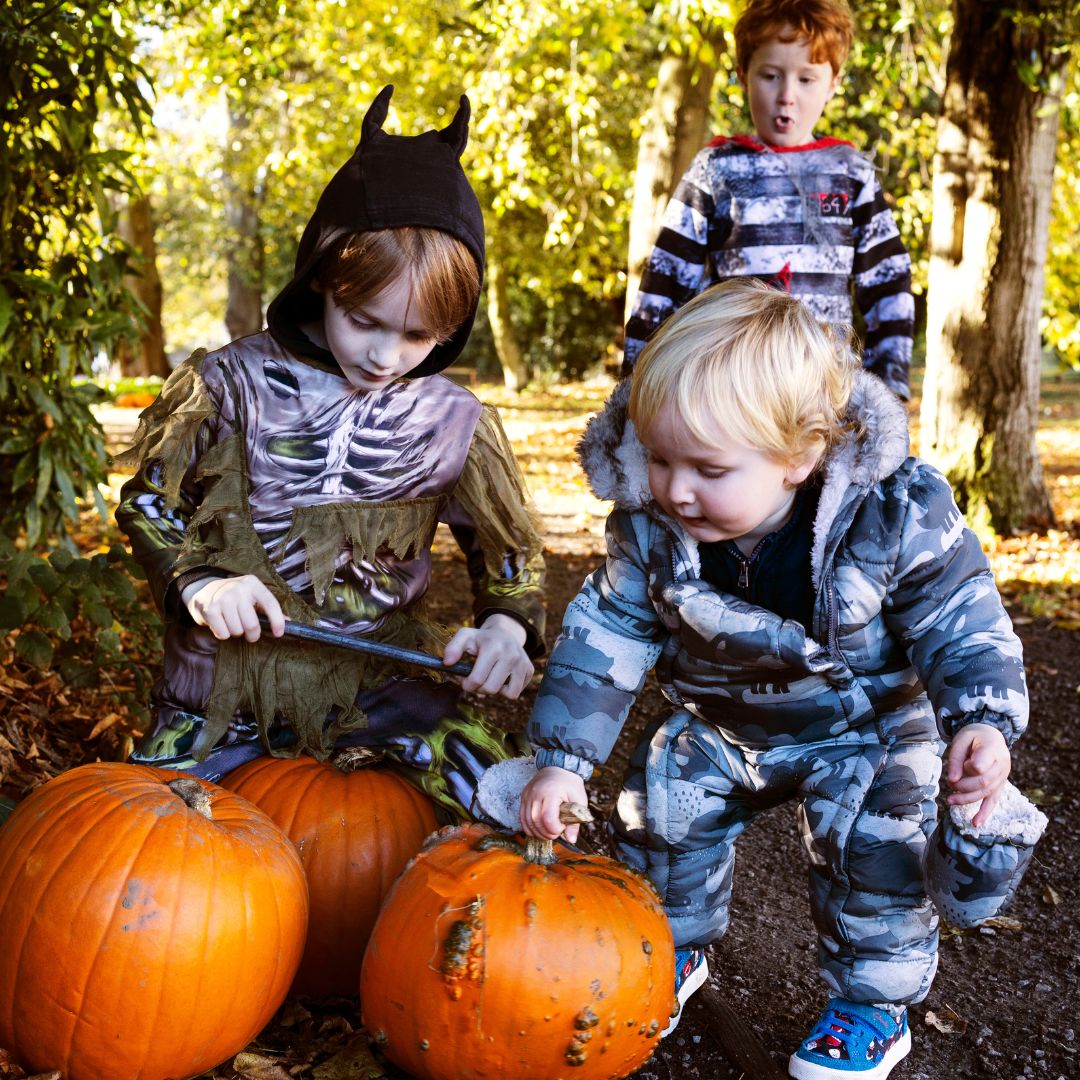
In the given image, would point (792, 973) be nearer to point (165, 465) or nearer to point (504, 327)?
point (165, 465)

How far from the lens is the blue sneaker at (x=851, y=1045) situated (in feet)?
7.10

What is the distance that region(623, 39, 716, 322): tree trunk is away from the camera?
9.49m

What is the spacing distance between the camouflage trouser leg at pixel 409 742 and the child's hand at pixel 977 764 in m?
0.97

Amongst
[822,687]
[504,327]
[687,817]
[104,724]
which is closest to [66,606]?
[104,724]

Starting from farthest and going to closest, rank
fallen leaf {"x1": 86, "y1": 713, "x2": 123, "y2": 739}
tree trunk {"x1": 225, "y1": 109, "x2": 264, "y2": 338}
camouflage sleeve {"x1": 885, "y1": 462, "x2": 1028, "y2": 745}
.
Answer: tree trunk {"x1": 225, "y1": 109, "x2": 264, "y2": 338}
fallen leaf {"x1": 86, "y1": 713, "x2": 123, "y2": 739}
camouflage sleeve {"x1": 885, "y1": 462, "x2": 1028, "y2": 745}

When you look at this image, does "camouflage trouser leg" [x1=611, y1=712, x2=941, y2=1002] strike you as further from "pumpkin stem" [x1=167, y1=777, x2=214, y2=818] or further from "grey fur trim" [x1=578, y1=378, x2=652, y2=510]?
"pumpkin stem" [x1=167, y1=777, x2=214, y2=818]

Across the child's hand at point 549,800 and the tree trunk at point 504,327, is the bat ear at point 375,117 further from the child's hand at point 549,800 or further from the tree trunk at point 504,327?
the tree trunk at point 504,327

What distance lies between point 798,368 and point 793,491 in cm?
27

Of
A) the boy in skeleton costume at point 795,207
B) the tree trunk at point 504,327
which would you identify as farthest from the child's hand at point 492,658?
the tree trunk at point 504,327

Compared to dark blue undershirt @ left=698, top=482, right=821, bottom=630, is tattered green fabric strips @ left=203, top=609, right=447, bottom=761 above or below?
below

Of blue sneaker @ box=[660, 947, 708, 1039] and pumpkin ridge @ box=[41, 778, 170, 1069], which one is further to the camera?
blue sneaker @ box=[660, 947, 708, 1039]

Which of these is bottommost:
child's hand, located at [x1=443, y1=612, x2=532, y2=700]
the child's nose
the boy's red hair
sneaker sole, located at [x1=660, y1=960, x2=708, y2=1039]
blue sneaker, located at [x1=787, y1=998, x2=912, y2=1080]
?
sneaker sole, located at [x1=660, y1=960, x2=708, y2=1039]

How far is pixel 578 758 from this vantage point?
2.26 meters

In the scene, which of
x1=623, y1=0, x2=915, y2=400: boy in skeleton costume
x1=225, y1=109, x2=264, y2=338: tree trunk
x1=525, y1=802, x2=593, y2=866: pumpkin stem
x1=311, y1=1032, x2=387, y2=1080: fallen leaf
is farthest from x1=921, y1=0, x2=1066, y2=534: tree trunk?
x1=225, y1=109, x2=264, y2=338: tree trunk
